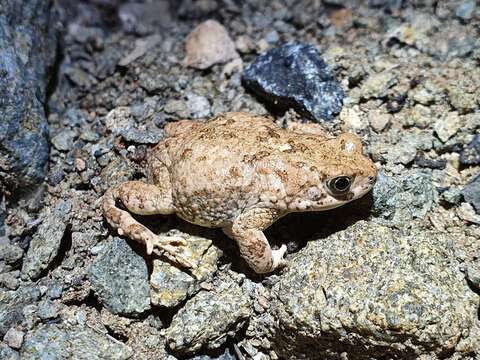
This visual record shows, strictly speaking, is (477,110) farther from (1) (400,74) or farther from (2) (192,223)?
(2) (192,223)

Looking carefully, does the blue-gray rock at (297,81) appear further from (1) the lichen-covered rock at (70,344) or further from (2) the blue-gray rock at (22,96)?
(1) the lichen-covered rock at (70,344)

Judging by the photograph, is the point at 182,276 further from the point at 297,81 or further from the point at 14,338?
the point at 297,81

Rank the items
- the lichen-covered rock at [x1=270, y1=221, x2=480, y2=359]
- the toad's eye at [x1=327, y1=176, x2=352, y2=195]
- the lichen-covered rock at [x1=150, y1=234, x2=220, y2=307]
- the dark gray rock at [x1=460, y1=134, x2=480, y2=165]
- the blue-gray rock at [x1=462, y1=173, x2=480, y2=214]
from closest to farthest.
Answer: the lichen-covered rock at [x1=270, y1=221, x2=480, y2=359] → the toad's eye at [x1=327, y1=176, x2=352, y2=195] → the lichen-covered rock at [x1=150, y1=234, x2=220, y2=307] → the blue-gray rock at [x1=462, y1=173, x2=480, y2=214] → the dark gray rock at [x1=460, y1=134, x2=480, y2=165]

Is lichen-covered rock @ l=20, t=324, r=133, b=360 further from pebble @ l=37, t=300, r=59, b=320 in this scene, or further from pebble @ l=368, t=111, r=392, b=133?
pebble @ l=368, t=111, r=392, b=133

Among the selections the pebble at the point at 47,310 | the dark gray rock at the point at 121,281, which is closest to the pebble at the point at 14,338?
the pebble at the point at 47,310

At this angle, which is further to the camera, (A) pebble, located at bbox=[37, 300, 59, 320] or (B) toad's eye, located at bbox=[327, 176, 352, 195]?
(A) pebble, located at bbox=[37, 300, 59, 320]

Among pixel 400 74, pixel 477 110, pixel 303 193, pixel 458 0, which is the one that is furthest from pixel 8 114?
pixel 458 0

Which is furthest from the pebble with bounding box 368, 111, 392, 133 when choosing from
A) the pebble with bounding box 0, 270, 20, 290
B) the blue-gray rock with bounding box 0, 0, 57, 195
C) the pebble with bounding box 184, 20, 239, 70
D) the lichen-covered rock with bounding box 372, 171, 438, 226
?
the pebble with bounding box 0, 270, 20, 290

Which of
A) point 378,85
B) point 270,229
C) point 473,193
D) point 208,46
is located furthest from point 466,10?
point 270,229
